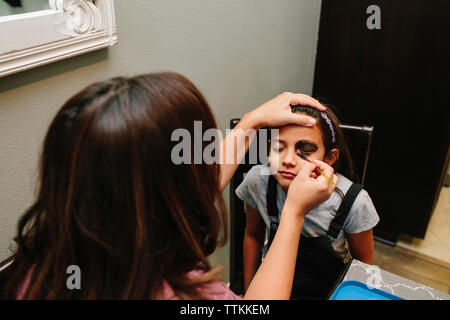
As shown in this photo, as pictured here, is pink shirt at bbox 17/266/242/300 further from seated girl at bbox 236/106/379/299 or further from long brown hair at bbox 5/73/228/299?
seated girl at bbox 236/106/379/299

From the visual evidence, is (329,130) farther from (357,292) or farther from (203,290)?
(203,290)

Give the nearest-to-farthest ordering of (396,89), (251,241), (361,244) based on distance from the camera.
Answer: (361,244) → (251,241) → (396,89)

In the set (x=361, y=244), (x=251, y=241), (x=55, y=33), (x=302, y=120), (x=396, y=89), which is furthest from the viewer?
(x=396, y=89)

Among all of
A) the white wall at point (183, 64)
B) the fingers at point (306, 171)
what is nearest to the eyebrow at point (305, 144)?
the fingers at point (306, 171)

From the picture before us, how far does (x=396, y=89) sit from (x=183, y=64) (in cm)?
107

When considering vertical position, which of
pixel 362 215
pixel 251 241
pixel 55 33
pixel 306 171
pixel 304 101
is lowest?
pixel 251 241

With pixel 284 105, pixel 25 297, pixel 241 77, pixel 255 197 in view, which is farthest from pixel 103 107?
pixel 241 77

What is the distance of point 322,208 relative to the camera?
1.15 m

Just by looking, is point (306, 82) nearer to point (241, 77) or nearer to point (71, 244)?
point (241, 77)

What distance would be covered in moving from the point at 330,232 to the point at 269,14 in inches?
37.4

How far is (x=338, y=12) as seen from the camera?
1769mm

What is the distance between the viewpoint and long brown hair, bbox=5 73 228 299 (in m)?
0.54

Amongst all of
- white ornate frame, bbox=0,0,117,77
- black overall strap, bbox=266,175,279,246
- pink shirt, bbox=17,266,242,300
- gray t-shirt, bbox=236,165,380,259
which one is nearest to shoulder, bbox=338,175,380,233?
gray t-shirt, bbox=236,165,380,259

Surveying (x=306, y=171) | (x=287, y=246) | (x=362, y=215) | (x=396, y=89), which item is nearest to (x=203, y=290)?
(x=287, y=246)
